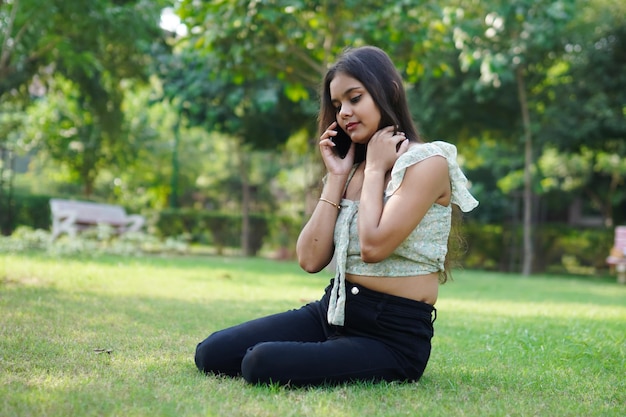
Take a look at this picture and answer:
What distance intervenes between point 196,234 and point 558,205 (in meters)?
12.7

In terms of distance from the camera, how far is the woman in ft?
10.7

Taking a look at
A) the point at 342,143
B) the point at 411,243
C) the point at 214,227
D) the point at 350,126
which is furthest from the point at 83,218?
the point at 411,243

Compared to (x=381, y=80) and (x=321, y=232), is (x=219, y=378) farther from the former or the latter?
(x=381, y=80)

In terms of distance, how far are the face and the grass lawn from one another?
1.26m

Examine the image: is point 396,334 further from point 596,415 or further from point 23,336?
point 23,336

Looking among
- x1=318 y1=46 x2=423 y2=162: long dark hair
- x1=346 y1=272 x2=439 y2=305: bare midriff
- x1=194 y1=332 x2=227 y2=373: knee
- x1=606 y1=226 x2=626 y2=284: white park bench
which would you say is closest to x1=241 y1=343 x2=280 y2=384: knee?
x1=194 y1=332 x2=227 y2=373: knee

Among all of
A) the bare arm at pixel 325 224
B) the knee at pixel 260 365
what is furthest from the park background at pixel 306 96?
the knee at pixel 260 365

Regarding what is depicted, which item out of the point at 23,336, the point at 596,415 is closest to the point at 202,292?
the point at 23,336

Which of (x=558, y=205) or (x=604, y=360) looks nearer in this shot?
(x=604, y=360)

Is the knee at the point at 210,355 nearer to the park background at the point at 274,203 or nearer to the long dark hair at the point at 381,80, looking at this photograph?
the park background at the point at 274,203

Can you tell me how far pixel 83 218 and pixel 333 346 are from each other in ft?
46.0

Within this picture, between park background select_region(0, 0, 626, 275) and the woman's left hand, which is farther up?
park background select_region(0, 0, 626, 275)

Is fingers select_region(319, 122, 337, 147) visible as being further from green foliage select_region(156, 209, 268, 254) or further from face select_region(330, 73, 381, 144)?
green foliage select_region(156, 209, 268, 254)

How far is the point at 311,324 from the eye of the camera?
3695 mm
